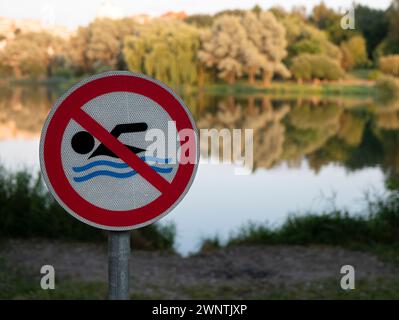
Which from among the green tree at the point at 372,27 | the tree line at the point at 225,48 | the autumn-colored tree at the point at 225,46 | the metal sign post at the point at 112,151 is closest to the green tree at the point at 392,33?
the tree line at the point at 225,48

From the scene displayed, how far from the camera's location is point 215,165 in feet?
57.6

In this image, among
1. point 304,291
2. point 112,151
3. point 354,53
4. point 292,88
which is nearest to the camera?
point 112,151

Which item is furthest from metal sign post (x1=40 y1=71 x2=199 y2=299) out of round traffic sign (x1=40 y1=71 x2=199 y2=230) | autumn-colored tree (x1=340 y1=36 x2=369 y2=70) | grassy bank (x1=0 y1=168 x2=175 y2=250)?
autumn-colored tree (x1=340 y1=36 x2=369 y2=70)

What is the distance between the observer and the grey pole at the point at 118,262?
177 cm

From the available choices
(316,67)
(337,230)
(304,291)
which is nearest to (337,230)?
(337,230)

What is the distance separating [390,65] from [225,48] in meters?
9.47

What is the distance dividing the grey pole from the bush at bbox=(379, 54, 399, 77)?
34.0m

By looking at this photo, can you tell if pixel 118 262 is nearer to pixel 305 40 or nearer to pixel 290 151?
pixel 290 151

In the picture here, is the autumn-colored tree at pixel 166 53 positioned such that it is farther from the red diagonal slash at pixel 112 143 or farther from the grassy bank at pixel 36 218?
the red diagonal slash at pixel 112 143

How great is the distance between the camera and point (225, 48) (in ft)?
120

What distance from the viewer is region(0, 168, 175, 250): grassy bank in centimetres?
700

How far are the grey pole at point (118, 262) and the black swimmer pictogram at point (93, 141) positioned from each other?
9.4 inches

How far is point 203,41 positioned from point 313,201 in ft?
97.1
